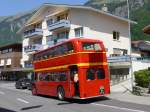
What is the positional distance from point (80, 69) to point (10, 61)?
61623 mm

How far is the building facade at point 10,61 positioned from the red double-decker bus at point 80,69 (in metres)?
51.0

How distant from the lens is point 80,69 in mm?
22453

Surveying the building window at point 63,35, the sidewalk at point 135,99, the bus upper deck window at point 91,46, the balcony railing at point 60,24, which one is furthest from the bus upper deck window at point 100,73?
the building window at point 63,35

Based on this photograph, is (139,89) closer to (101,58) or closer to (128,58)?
(101,58)

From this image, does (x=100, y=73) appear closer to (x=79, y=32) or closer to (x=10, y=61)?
(x=79, y=32)

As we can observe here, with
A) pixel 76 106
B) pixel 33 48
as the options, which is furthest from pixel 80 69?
pixel 33 48

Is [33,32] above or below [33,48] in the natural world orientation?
above

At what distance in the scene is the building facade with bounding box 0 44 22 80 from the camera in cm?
8062

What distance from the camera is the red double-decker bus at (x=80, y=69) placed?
22.6 m

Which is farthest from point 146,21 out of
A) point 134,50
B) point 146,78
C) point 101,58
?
point 101,58

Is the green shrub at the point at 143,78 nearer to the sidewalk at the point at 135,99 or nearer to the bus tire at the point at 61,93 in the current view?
the sidewalk at the point at 135,99

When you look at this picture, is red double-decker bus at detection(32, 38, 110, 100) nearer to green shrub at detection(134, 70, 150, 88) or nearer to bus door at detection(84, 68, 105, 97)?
bus door at detection(84, 68, 105, 97)

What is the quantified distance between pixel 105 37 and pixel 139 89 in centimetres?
2593

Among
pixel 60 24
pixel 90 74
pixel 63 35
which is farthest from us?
pixel 63 35
